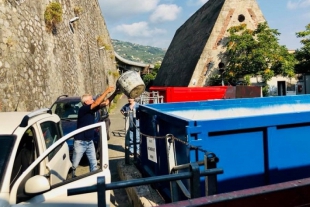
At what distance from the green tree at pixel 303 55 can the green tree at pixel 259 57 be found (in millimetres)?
1644

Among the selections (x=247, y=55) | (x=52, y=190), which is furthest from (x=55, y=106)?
(x=247, y=55)

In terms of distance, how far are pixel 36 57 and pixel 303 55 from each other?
1976 cm

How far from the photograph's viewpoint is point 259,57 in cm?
1989

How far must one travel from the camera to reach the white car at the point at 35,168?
2.89m

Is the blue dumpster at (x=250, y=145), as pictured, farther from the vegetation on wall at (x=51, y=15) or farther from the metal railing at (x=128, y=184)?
the vegetation on wall at (x=51, y=15)

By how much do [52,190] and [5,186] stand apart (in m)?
0.48

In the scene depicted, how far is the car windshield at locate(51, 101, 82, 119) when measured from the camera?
9.10 meters

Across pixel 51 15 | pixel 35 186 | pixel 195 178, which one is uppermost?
pixel 51 15

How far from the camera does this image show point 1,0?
8.19 meters

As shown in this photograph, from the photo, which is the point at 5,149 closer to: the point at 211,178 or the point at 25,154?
the point at 25,154

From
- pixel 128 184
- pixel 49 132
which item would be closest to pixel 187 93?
pixel 49 132

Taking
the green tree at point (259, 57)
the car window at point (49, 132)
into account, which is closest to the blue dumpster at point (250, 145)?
the car window at point (49, 132)

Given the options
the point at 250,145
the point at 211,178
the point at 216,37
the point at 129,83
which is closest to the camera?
the point at 211,178

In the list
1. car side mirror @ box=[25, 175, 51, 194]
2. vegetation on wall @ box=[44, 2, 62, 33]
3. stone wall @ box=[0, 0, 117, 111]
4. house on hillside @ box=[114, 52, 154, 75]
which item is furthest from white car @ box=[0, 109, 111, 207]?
house on hillside @ box=[114, 52, 154, 75]
